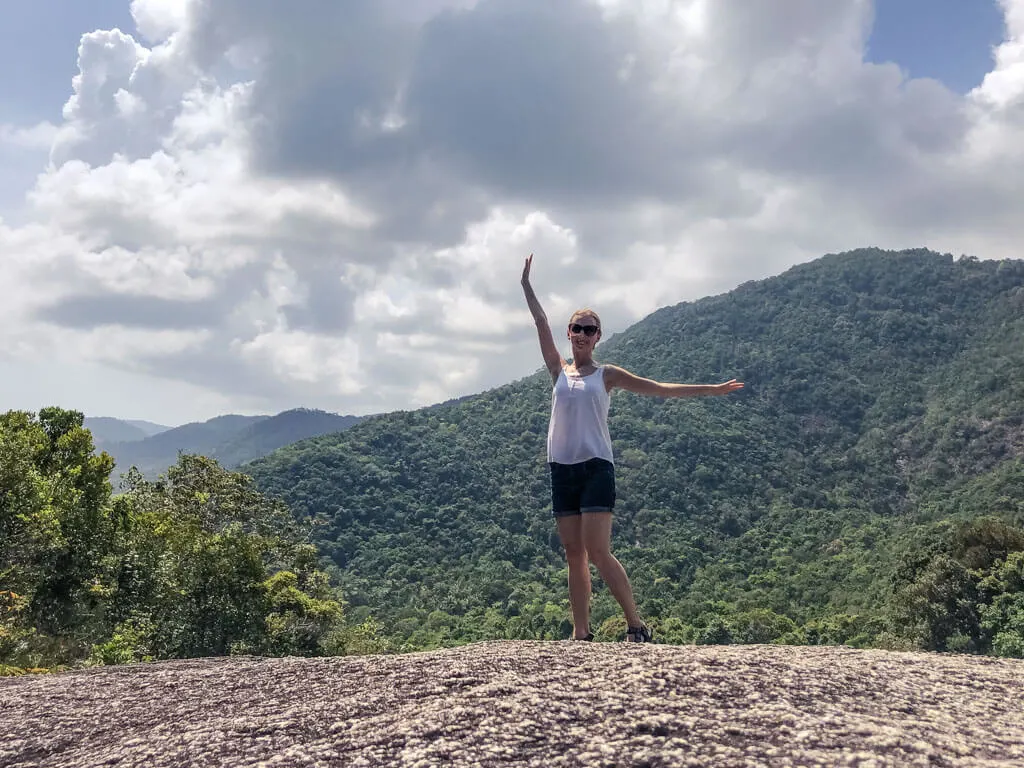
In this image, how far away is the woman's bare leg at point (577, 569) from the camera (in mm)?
5887

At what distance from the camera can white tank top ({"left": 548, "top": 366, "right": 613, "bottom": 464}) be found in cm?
574

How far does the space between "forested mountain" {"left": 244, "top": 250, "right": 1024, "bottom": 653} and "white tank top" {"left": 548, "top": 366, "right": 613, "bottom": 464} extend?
3072 centimetres

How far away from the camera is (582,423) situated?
5.77 metres

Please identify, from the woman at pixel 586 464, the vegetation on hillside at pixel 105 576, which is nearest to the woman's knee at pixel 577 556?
the woman at pixel 586 464

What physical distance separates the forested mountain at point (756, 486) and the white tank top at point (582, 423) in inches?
1209

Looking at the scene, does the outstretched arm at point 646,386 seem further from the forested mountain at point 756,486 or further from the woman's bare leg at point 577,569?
the forested mountain at point 756,486

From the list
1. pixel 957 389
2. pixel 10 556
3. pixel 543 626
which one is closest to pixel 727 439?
pixel 957 389

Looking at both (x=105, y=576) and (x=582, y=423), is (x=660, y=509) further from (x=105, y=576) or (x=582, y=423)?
(x=582, y=423)

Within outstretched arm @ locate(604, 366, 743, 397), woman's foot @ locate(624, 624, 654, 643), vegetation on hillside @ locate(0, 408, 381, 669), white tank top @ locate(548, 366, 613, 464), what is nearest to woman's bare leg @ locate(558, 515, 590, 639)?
woman's foot @ locate(624, 624, 654, 643)

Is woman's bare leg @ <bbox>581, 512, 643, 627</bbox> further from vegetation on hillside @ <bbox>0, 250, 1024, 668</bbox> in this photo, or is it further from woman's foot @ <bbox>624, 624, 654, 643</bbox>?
vegetation on hillside @ <bbox>0, 250, 1024, 668</bbox>

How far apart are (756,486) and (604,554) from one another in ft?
330

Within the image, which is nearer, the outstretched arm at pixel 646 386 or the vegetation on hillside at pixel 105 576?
the outstretched arm at pixel 646 386

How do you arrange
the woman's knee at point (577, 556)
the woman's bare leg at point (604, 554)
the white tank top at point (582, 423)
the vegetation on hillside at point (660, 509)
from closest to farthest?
the woman's bare leg at point (604, 554), the white tank top at point (582, 423), the woman's knee at point (577, 556), the vegetation on hillside at point (660, 509)

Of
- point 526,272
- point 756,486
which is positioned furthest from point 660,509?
point 526,272
